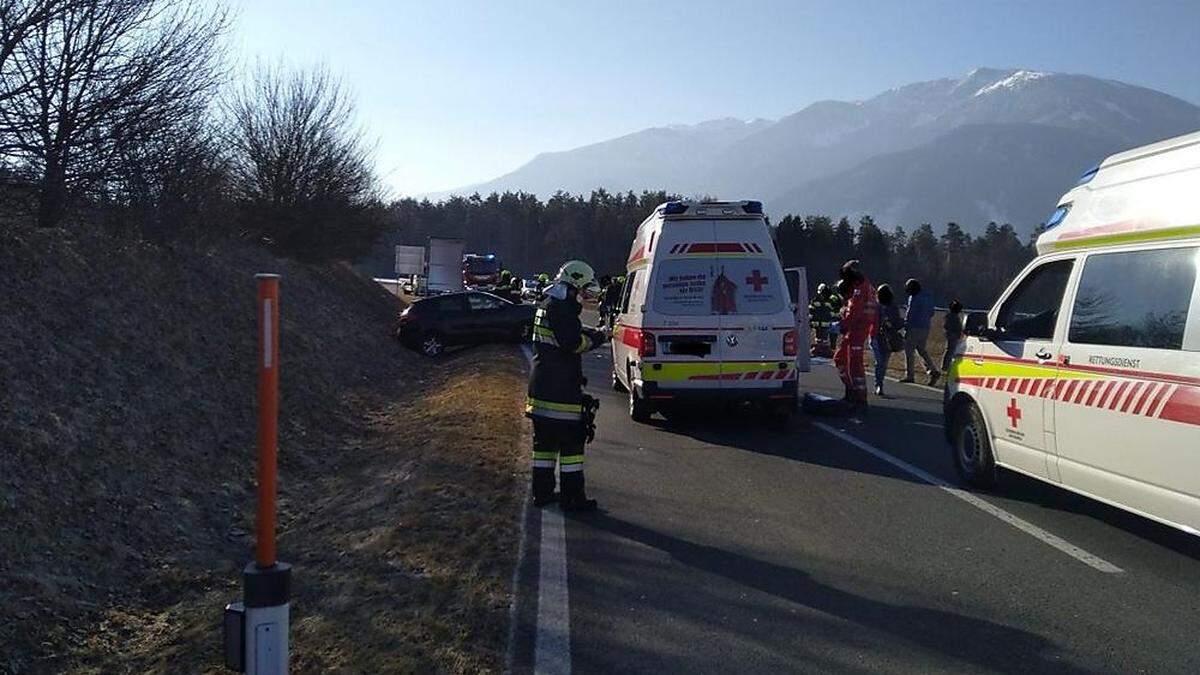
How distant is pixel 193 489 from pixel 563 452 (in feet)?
11.4

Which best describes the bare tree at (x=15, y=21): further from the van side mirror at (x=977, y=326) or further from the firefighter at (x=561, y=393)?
the van side mirror at (x=977, y=326)

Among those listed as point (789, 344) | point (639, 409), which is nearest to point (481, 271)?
point (639, 409)

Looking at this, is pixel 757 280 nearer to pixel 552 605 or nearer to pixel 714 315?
pixel 714 315

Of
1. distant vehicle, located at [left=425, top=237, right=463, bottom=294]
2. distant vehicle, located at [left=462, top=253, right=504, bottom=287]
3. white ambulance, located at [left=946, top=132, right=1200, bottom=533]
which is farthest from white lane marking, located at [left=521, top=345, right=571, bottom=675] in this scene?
distant vehicle, located at [left=462, top=253, right=504, bottom=287]

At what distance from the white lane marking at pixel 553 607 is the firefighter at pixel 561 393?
0.39 m

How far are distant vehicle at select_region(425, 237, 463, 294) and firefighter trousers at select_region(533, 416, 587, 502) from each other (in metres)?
35.5

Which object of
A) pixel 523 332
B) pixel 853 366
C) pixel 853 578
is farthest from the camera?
pixel 523 332

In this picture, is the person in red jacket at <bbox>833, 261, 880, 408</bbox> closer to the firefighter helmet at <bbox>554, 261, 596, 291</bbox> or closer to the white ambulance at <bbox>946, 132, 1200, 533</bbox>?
the white ambulance at <bbox>946, 132, 1200, 533</bbox>

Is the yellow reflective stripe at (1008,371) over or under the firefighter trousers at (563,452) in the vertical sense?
over

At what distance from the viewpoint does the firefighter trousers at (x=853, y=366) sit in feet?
37.8

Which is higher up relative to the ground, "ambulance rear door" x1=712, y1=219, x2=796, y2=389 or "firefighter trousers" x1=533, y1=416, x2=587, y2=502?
"ambulance rear door" x1=712, y1=219, x2=796, y2=389

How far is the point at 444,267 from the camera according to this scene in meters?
42.1

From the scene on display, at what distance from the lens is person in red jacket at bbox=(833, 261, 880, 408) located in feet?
38.3

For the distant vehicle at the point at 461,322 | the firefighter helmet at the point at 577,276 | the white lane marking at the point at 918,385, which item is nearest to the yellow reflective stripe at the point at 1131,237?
the firefighter helmet at the point at 577,276
